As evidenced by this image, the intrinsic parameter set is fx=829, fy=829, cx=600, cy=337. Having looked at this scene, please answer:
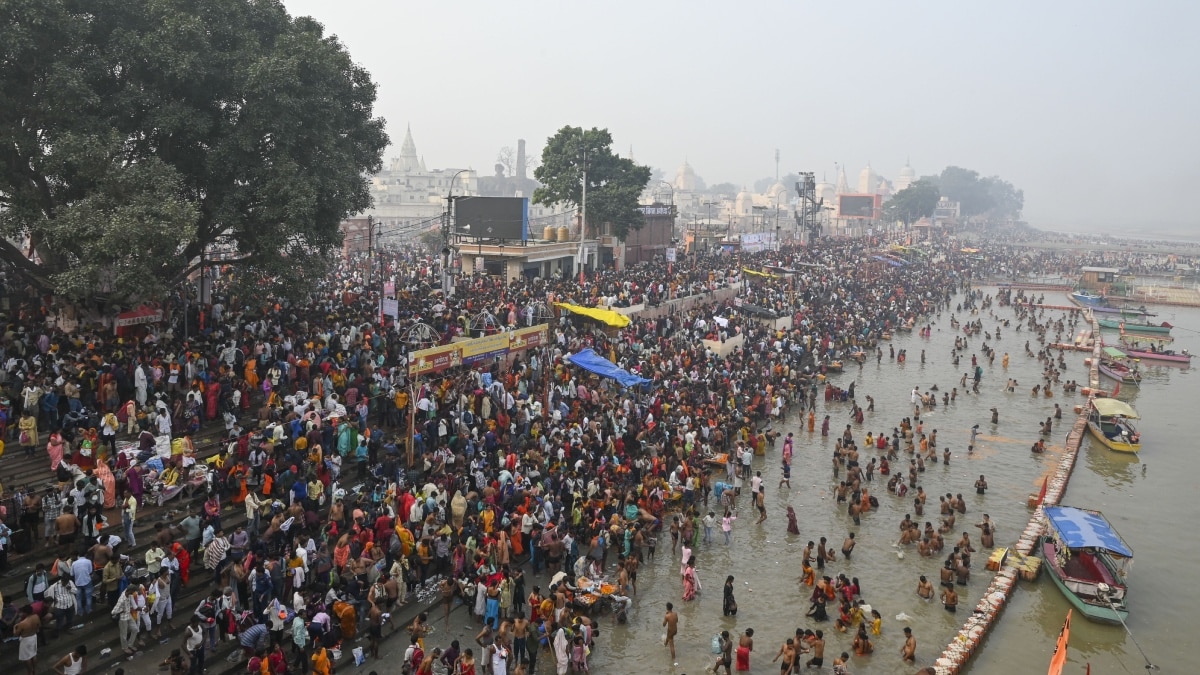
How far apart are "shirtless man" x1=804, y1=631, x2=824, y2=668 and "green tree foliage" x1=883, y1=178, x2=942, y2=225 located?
123735 mm

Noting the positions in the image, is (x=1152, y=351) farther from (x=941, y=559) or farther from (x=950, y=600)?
(x=950, y=600)

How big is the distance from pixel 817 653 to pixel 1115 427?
19.4 m

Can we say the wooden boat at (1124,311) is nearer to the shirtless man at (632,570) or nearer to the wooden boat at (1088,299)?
the wooden boat at (1088,299)

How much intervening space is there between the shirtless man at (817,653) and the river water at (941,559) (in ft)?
1.43

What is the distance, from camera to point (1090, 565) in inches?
630

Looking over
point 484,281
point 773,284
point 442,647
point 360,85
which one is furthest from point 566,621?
point 773,284

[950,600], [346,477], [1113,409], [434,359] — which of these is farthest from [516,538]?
[1113,409]

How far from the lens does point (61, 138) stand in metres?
16.5

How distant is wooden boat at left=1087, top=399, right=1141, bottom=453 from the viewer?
26.2 meters

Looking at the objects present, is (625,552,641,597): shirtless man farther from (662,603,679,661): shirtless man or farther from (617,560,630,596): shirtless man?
(662,603,679,661): shirtless man

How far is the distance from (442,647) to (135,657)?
4.01 m

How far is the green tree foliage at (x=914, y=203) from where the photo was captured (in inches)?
4938

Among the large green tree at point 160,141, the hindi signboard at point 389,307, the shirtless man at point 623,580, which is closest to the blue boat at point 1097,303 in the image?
the hindi signboard at point 389,307

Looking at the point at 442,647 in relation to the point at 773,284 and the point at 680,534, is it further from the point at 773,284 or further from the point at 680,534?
the point at 773,284
